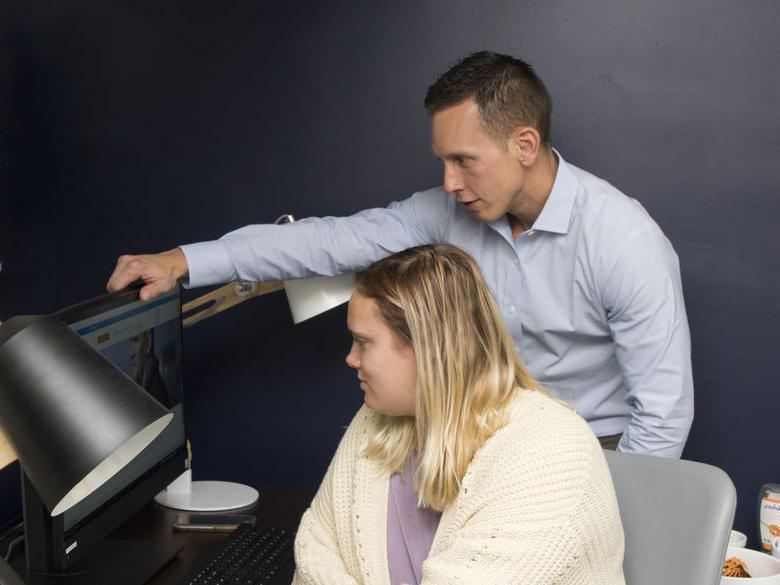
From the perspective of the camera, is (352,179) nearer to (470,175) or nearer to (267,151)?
(267,151)

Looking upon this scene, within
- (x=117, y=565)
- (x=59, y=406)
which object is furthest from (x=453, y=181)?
(x=59, y=406)

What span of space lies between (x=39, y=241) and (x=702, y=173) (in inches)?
73.9

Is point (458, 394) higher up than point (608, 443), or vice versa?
point (458, 394)

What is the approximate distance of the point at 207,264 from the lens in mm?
2133

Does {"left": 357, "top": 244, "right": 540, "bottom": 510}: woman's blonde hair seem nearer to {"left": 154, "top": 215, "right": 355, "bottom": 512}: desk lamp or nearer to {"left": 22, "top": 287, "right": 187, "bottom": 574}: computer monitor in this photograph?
{"left": 22, "top": 287, "right": 187, "bottom": 574}: computer monitor

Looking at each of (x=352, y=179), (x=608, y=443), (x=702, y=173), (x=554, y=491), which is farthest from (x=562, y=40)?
(x=554, y=491)

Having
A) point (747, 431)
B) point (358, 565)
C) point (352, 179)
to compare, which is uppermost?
point (352, 179)

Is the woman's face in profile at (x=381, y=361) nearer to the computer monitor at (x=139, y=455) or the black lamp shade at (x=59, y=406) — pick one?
the computer monitor at (x=139, y=455)

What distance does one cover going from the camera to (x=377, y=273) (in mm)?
1558

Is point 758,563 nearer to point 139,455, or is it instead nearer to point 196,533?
point 196,533

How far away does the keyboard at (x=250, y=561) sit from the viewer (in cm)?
170

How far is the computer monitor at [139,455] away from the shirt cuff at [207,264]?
0.15 m

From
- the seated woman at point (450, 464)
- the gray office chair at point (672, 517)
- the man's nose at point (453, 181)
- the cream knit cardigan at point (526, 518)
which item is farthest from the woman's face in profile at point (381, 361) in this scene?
the man's nose at point (453, 181)

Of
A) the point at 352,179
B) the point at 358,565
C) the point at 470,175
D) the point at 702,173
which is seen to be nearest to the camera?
the point at 358,565
